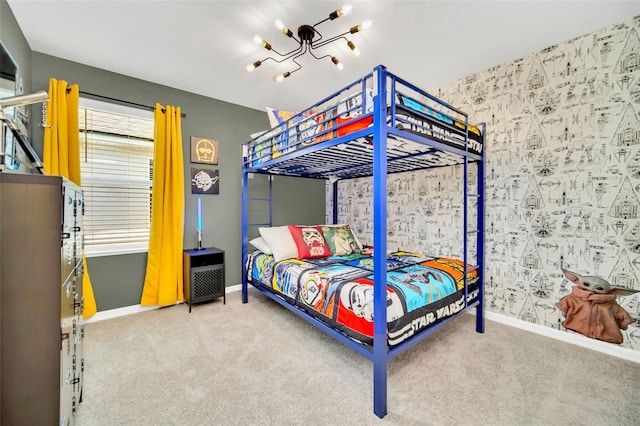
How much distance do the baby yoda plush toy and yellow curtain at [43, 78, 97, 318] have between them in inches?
167

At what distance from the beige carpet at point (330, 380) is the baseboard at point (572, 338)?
0.07 metres

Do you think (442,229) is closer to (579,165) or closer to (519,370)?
(579,165)

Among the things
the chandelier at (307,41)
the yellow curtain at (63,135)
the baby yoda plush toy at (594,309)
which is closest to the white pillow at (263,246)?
the yellow curtain at (63,135)

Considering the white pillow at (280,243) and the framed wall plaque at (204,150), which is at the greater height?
the framed wall plaque at (204,150)

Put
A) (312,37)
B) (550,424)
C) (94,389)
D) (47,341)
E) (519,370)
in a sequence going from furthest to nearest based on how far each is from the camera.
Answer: (312,37) → (519,370) → (94,389) → (550,424) → (47,341)

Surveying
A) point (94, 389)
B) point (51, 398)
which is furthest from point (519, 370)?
point (94, 389)

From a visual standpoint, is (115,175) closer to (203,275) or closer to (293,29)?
(203,275)

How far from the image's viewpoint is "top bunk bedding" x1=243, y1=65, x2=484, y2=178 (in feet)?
5.14

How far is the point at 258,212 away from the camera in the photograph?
3.71 m

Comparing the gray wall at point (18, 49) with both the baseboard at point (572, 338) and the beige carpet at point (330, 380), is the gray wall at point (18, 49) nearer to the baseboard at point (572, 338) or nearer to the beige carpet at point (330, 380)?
the beige carpet at point (330, 380)

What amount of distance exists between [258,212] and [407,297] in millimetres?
2573

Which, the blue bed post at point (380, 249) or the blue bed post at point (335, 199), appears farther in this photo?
the blue bed post at point (335, 199)

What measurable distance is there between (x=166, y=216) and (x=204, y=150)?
938 millimetres

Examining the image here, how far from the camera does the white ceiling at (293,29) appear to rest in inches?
71.6
